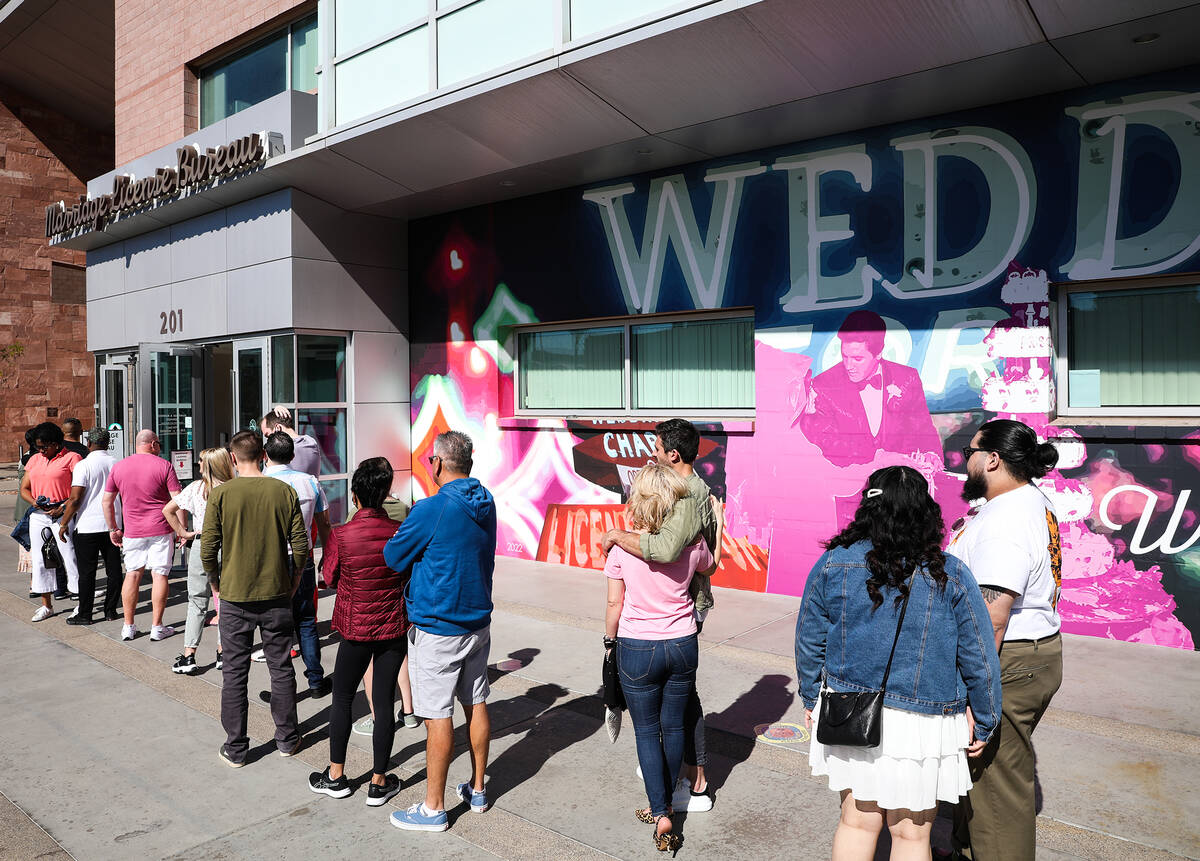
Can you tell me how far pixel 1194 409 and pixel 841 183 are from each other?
11.1 feet

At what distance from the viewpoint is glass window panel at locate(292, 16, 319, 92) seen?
39.4 ft

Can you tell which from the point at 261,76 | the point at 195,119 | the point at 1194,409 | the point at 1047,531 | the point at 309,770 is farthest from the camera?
the point at 195,119

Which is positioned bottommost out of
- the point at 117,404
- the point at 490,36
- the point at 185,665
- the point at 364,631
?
the point at 185,665

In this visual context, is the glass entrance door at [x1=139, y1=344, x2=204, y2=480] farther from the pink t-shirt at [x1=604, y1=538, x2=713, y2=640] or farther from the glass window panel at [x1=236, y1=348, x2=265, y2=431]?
the pink t-shirt at [x1=604, y1=538, x2=713, y2=640]

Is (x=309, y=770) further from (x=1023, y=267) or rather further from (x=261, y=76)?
(x=261, y=76)

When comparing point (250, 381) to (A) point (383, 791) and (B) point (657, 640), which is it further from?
(B) point (657, 640)

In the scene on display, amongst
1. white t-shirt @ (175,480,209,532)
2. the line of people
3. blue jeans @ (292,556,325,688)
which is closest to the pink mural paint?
the line of people

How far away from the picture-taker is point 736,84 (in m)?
7.22

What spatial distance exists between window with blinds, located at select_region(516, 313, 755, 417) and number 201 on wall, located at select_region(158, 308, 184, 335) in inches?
212

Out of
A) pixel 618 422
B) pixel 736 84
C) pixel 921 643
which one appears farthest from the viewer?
pixel 618 422

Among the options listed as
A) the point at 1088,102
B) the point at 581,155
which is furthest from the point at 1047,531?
the point at 581,155

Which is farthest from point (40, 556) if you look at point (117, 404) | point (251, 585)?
point (117, 404)

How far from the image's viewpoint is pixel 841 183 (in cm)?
798

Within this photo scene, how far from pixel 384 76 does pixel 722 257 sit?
4074mm
